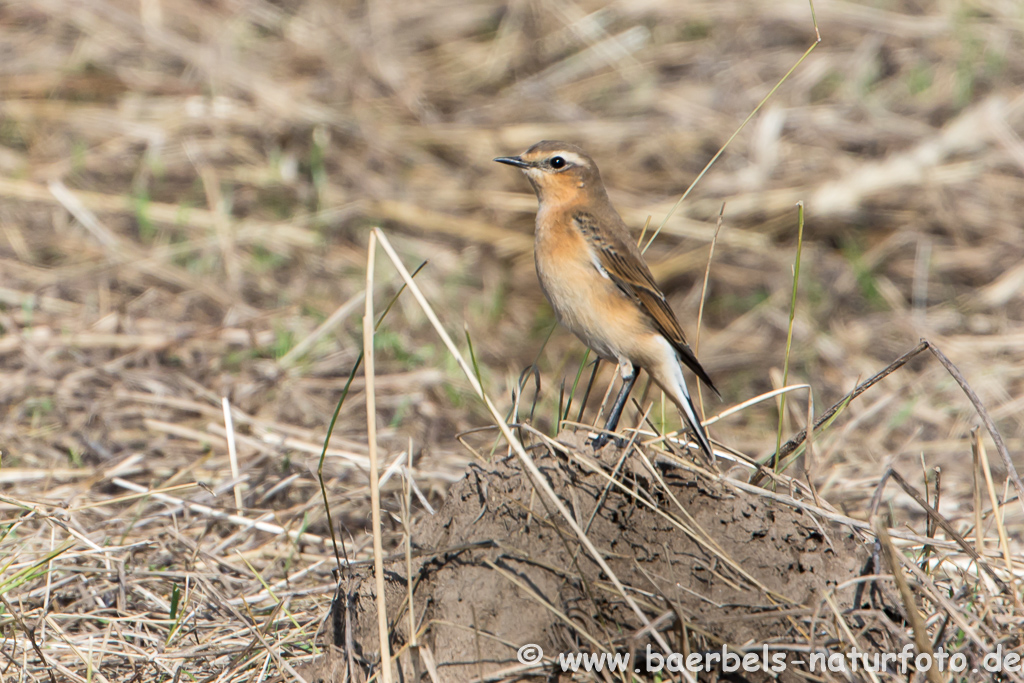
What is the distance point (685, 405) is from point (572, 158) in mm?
1715

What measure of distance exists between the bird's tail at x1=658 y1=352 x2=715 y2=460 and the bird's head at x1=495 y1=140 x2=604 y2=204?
3.74ft

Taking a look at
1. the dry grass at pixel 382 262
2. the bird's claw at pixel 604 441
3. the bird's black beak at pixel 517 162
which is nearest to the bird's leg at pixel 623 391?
the bird's claw at pixel 604 441

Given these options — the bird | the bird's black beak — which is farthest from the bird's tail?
the bird's black beak

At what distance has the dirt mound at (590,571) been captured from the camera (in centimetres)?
349

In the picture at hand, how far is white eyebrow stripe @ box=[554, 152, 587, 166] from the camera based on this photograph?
566 centimetres

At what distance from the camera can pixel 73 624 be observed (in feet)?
14.0

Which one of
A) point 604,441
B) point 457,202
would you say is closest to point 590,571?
point 604,441

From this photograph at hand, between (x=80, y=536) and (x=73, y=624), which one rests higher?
(x=80, y=536)

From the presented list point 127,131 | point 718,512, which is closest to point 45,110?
point 127,131

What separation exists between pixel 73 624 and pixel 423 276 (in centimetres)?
559

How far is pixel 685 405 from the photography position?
4.68 metres

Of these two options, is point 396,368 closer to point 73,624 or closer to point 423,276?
point 423,276

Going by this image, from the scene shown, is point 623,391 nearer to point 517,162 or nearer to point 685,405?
point 685,405

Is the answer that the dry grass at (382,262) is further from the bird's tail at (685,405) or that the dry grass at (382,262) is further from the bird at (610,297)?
the bird at (610,297)
